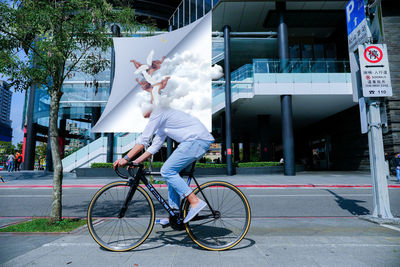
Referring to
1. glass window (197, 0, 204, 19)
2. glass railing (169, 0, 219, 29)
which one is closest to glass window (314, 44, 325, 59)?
glass railing (169, 0, 219, 29)

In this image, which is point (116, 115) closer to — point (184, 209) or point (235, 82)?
point (184, 209)

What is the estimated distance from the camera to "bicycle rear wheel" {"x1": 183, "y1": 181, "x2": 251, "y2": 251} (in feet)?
10.1

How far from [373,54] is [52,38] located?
20.6ft

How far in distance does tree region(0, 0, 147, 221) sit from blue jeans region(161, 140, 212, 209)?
2.58 m

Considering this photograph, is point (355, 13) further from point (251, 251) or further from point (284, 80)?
point (284, 80)

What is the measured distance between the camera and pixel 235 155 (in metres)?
42.5


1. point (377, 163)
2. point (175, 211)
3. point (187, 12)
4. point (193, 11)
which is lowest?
point (175, 211)

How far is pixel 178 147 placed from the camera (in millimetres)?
3047

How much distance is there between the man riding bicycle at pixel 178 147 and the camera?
9.77ft

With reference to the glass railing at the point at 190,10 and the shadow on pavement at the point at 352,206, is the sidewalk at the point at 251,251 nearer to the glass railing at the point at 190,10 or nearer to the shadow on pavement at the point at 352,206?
the shadow on pavement at the point at 352,206

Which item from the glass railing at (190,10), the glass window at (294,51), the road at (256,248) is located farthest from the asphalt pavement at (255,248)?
the glass railing at (190,10)

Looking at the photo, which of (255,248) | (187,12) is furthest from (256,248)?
(187,12)

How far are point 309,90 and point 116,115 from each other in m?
14.4

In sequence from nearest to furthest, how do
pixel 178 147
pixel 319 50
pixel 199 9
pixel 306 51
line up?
1. pixel 178 147
2. pixel 306 51
3. pixel 199 9
4. pixel 319 50
